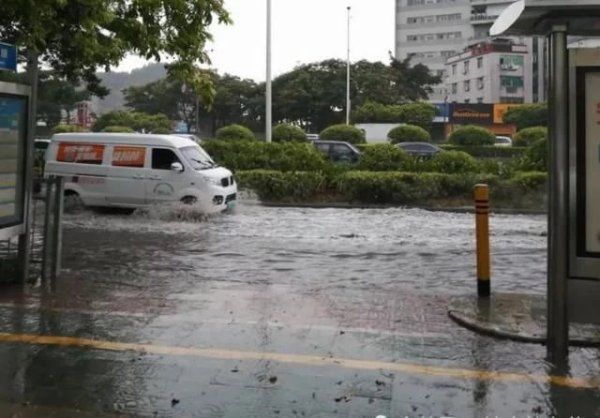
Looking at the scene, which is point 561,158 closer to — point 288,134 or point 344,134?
point 288,134

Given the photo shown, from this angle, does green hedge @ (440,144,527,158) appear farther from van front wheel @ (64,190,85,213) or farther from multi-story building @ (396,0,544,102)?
multi-story building @ (396,0,544,102)

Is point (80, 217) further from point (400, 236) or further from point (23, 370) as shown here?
point (23, 370)

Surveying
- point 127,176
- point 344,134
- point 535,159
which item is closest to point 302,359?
point 127,176

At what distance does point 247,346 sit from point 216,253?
16.3 ft

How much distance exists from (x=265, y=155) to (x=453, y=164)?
18.2ft

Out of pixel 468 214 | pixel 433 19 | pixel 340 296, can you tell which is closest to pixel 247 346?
pixel 340 296

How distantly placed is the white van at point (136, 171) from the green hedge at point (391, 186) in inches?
112

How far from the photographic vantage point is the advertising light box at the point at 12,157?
6891mm

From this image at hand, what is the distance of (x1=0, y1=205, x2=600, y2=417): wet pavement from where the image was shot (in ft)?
14.1

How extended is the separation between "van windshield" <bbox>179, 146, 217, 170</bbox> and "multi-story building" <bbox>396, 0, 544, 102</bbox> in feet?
315

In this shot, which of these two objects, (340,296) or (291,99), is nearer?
(340,296)

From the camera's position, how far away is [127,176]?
15.3 m

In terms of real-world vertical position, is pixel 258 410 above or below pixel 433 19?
below

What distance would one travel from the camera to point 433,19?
111 m
